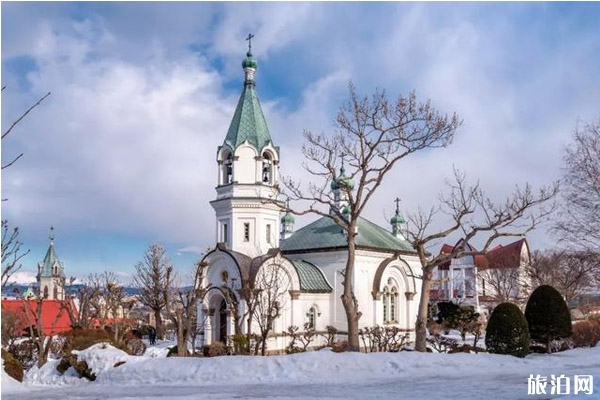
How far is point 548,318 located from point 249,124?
1876 centimetres

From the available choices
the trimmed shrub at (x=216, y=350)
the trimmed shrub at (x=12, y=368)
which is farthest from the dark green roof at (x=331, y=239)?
the trimmed shrub at (x=12, y=368)

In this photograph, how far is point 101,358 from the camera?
16281mm

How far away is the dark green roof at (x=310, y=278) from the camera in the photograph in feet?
99.8

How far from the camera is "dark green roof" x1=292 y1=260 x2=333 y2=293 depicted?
30422 millimetres

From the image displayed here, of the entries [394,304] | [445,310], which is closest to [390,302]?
[394,304]

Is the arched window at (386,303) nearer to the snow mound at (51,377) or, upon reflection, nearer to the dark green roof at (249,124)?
the dark green roof at (249,124)

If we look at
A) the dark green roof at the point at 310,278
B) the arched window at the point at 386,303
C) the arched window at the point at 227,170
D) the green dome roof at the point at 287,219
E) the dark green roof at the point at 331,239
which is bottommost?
the arched window at the point at 386,303

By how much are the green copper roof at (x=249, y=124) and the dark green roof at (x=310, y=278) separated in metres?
6.76

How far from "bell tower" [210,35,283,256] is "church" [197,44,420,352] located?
5 cm

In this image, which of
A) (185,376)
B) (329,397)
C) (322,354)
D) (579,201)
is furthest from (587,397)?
(579,201)

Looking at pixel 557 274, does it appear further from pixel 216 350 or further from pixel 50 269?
pixel 50 269

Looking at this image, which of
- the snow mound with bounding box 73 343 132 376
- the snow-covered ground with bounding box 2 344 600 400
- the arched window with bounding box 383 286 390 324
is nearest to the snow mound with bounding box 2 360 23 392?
the snow-covered ground with bounding box 2 344 600 400

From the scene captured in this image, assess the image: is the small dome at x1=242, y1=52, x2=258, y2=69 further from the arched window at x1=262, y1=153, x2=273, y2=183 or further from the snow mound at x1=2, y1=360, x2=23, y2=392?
the snow mound at x1=2, y1=360, x2=23, y2=392

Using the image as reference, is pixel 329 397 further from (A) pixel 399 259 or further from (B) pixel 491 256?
(B) pixel 491 256
